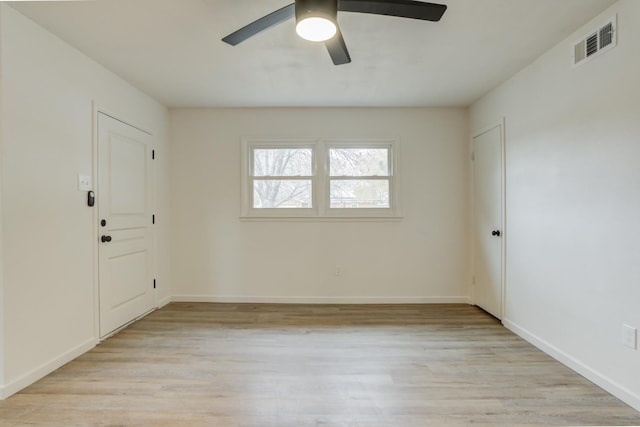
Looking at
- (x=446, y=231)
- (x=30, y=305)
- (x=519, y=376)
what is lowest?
(x=519, y=376)

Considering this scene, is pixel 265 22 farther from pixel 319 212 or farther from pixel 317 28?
pixel 319 212

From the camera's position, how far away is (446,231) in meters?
3.90

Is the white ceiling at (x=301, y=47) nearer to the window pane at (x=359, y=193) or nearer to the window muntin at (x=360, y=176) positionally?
the window muntin at (x=360, y=176)

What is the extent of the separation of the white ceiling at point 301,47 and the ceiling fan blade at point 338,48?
0.26 metres

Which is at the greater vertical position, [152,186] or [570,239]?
[152,186]

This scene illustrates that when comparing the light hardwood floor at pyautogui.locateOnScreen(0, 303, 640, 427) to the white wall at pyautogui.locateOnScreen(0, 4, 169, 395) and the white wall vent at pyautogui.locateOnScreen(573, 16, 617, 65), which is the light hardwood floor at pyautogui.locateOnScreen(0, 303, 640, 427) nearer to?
the white wall at pyautogui.locateOnScreen(0, 4, 169, 395)

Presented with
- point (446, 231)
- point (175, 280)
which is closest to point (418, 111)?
point (446, 231)

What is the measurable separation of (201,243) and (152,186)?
90 cm

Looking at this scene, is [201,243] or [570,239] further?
[201,243]

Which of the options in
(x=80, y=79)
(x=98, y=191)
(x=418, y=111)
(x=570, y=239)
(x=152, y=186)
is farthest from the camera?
(x=418, y=111)

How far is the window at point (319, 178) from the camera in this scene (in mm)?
3902

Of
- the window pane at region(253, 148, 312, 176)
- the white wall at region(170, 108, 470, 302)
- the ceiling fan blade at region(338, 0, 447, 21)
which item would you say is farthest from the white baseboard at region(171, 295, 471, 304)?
the ceiling fan blade at region(338, 0, 447, 21)

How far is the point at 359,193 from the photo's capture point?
3941mm

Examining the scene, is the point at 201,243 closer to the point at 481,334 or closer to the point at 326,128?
the point at 326,128
